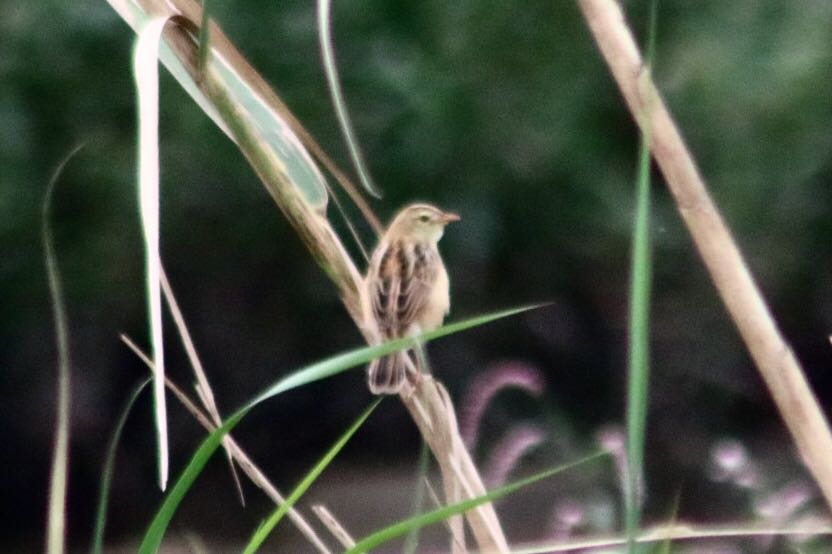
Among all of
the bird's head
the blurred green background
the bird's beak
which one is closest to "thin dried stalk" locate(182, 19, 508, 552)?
the bird's beak

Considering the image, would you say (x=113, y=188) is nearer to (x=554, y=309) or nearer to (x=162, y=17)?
(x=554, y=309)

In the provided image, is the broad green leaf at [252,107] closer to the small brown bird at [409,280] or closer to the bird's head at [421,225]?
the small brown bird at [409,280]

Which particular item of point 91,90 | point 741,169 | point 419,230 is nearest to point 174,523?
point 91,90

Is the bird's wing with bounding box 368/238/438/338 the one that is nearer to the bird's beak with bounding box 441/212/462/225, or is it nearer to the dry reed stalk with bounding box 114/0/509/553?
the bird's beak with bounding box 441/212/462/225

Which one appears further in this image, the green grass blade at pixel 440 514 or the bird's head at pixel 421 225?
the bird's head at pixel 421 225

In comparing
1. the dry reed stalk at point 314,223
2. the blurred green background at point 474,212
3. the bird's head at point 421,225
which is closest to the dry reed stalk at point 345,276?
the dry reed stalk at point 314,223

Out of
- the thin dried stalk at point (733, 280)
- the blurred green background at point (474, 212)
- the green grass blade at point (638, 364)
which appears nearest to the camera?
the green grass blade at point (638, 364)
